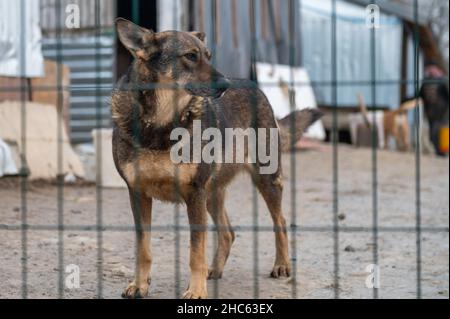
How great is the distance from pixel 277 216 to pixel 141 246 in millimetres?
1181

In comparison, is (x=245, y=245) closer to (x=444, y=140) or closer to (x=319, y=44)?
(x=444, y=140)

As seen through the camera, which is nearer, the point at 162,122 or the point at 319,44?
the point at 162,122

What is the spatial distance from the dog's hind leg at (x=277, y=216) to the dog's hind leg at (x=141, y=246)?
103 centimetres

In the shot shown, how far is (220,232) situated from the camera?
5.40 metres

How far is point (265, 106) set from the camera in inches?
216

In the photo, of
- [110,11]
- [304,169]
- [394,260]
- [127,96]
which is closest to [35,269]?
[127,96]

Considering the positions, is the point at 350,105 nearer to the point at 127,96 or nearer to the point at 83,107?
the point at 83,107

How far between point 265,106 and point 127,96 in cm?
130

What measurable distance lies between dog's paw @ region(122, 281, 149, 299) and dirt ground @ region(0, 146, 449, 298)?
0.26 feet

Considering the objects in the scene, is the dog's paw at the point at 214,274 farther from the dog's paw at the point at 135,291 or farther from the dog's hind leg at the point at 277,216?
the dog's paw at the point at 135,291

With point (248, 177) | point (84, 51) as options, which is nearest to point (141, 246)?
point (248, 177)

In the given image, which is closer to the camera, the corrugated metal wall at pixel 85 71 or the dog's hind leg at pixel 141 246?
the dog's hind leg at pixel 141 246

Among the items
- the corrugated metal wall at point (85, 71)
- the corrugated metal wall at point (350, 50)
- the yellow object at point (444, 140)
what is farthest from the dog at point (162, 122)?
the corrugated metal wall at point (350, 50)

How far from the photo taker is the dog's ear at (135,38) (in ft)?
13.5
